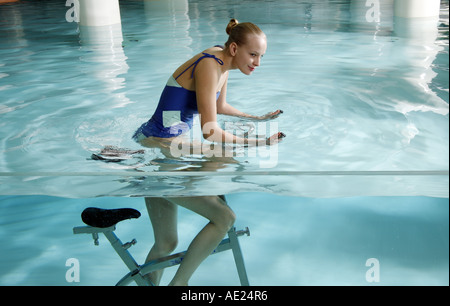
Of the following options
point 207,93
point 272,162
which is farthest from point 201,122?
point 272,162

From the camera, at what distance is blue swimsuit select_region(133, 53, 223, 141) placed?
271 centimetres

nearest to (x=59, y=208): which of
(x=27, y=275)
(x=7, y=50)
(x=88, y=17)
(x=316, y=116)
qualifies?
(x=27, y=275)

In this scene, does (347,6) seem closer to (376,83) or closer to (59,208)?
(376,83)

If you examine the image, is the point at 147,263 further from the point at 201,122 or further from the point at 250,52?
the point at 250,52

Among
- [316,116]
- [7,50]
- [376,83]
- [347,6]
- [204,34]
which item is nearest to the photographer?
[316,116]

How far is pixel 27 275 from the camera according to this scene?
90.2 inches

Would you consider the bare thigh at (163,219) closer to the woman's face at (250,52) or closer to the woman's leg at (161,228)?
the woman's leg at (161,228)

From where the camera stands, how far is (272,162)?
2945 millimetres

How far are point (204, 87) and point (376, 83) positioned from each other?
2607 mm

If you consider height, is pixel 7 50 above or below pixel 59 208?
above

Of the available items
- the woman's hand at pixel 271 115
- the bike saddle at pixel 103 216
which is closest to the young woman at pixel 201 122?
the bike saddle at pixel 103 216

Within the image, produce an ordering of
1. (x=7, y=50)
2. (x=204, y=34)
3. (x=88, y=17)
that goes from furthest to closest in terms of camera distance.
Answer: (x=88, y=17), (x=204, y=34), (x=7, y=50)

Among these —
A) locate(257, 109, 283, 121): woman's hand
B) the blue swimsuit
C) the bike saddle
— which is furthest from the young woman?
locate(257, 109, 283, 121): woman's hand

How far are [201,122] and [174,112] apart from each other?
0.24 m
